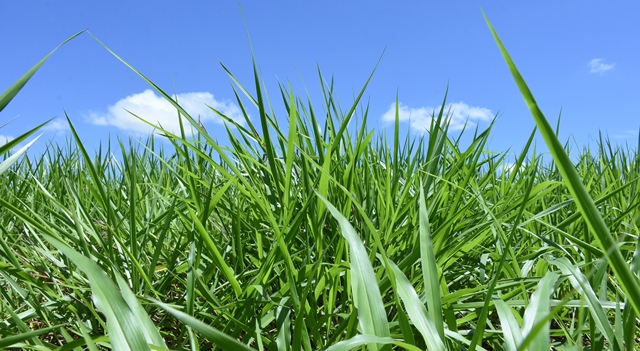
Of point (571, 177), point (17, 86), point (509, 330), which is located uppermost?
point (17, 86)

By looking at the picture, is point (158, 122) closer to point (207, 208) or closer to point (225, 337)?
point (207, 208)

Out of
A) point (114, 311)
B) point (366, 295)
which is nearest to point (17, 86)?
point (114, 311)

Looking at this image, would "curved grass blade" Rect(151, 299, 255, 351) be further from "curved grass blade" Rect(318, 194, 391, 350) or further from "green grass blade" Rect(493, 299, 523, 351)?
"green grass blade" Rect(493, 299, 523, 351)

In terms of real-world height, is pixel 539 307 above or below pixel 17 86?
below

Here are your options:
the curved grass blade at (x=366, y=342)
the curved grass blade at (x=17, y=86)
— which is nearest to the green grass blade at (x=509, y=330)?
the curved grass blade at (x=366, y=342)

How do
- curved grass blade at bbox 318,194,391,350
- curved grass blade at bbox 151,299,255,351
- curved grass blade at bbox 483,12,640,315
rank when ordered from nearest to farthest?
curved grass blade at bbox 483,12,640,315, curved grass blade at bbox 151,299,255,351, curved grass blade at bbox 318,194,391,350

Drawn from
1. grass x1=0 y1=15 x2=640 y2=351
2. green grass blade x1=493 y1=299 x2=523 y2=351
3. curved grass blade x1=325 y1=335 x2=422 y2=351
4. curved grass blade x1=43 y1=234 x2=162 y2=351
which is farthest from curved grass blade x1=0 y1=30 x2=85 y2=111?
green grass blade x1=493 y1=299 x2=523 y2=351

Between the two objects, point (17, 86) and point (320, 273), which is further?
point (320, 273)

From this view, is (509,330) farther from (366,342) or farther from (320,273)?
(320,273)

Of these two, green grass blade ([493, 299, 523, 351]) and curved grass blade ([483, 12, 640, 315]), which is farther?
green grass blade ([493, 299, 523, 351])

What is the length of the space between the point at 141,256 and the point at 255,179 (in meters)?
0.26

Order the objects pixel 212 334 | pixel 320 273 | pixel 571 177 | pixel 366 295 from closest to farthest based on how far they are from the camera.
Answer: pixel 571 177, pixel 212 334, pixel 366 295, pixel 320 273

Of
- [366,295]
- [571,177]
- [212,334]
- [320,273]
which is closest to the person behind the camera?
→ [571,177]

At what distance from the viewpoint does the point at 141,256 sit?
975 mm
